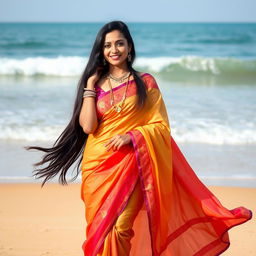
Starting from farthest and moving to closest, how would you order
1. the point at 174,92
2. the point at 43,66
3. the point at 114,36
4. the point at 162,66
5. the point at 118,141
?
the point at 43,66
the point at 162,66
the point at 174,92
the point at 114,36
the point at 118,141

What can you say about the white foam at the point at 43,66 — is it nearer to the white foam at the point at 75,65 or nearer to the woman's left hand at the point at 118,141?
the white foam at the point at 75,65

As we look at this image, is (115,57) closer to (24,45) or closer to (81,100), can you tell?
(81,100)

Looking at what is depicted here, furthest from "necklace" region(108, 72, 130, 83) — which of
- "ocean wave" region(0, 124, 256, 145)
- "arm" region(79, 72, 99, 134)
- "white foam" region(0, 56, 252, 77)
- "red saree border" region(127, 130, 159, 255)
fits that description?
"white foam" region(0, 56, 252, 77)

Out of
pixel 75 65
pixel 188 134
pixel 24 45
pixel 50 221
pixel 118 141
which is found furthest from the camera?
pixel 24 45

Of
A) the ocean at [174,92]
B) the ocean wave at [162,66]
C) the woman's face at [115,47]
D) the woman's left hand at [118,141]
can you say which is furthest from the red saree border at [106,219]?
the ocean wave at [162,66]

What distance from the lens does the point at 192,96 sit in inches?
551

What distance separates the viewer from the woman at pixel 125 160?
3.78 metres

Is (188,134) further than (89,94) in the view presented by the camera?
Yes

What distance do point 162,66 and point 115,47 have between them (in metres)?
16.9

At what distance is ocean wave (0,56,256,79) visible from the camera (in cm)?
1942

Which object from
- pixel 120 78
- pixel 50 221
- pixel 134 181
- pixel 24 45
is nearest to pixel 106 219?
pixel 134 181

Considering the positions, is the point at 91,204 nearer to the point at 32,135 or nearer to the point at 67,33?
the point at 32,135

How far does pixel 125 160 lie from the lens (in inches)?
151

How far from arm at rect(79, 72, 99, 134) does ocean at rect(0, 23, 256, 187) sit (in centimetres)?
366
